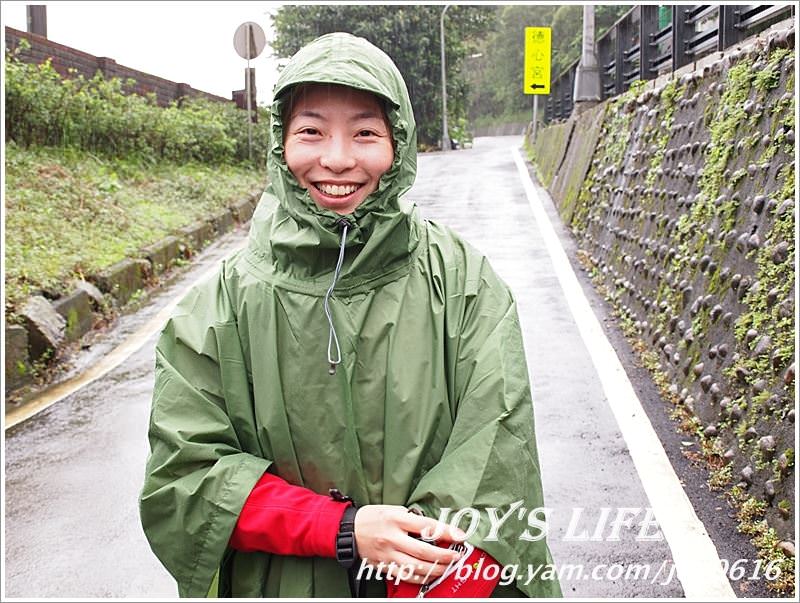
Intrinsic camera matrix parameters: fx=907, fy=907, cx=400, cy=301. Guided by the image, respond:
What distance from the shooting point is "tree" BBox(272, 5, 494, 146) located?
107ft

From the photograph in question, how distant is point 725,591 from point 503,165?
64.0 ft

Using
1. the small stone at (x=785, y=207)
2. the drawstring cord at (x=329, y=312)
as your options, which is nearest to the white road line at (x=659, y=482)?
the small stone at (x=785, y=207)

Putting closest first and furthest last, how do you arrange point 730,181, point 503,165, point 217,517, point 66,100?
1. point 217,517
2. point 730,181
3. point 66,100
4. point 503,165

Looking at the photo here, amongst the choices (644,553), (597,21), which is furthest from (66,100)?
(597,21)

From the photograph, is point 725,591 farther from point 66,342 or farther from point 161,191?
point 161,191

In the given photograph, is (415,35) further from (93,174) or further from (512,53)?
(512,53)

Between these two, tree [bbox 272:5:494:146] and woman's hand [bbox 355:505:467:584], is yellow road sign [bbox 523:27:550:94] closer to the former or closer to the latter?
tree [bbox 272:5:494:146]

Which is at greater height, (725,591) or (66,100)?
(66,100)

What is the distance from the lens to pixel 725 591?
3568 millimetres

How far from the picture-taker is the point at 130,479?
5.06 m

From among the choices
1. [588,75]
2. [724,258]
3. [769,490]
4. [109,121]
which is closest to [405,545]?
[769,490]

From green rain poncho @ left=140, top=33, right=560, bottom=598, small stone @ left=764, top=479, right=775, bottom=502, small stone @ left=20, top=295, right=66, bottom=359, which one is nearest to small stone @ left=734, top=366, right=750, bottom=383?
small stone @ left=764, top=479, right=775, bottom=502

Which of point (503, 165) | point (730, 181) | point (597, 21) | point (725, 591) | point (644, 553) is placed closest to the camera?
point (725, 591)

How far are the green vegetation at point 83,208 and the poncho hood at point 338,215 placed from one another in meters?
5.83
